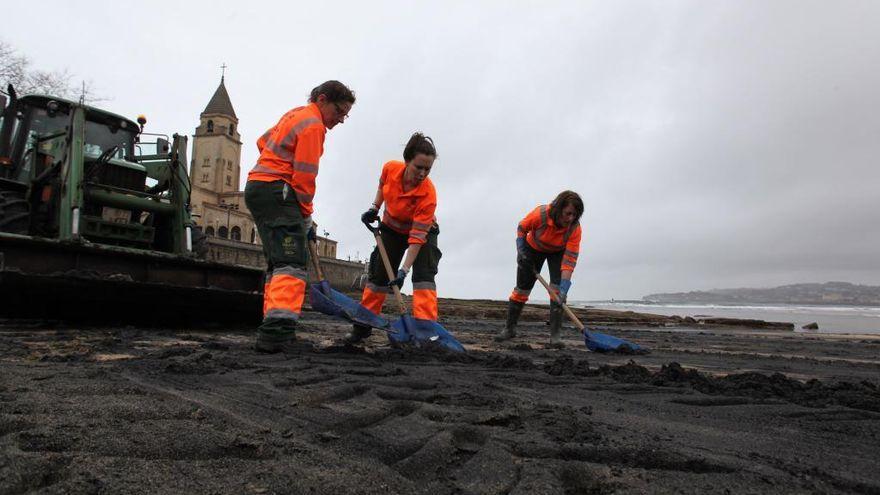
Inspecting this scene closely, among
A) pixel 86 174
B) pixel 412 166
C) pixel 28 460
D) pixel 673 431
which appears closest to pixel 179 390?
pixel 28 460

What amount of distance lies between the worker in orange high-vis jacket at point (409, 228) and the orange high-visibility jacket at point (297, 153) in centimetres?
83

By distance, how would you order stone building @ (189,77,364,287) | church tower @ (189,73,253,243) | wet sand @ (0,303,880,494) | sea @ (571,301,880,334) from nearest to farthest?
1. wet sand @ (0,303,880,494)
2. sea @ (571,301,880,334)
3. stone building @ (189,77,364,287)
4. church tower @ (189,73,253,243)

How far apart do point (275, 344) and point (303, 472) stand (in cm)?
230

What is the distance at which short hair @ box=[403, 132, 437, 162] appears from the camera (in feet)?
14.0

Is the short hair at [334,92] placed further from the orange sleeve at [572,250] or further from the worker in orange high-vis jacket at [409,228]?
the orange sleeve at [572,250]

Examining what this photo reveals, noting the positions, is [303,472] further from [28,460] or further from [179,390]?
[179,390]

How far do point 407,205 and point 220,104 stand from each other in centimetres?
5469

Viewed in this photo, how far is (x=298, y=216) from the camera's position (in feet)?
12.6

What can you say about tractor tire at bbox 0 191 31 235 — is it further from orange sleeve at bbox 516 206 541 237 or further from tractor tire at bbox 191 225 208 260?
orange sleeve at bbox 516 206 541 237

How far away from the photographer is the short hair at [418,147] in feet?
14.0

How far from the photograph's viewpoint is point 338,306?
4121 millimetres

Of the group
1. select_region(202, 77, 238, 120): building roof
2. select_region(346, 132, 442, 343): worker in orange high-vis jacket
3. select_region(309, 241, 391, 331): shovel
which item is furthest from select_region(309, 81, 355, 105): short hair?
select_region(202, 77, 238, 120): building roof

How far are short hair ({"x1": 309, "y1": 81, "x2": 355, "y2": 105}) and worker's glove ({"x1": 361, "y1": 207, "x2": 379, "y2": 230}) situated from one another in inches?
45.7

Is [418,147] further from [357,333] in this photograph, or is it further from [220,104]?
[220,104]
